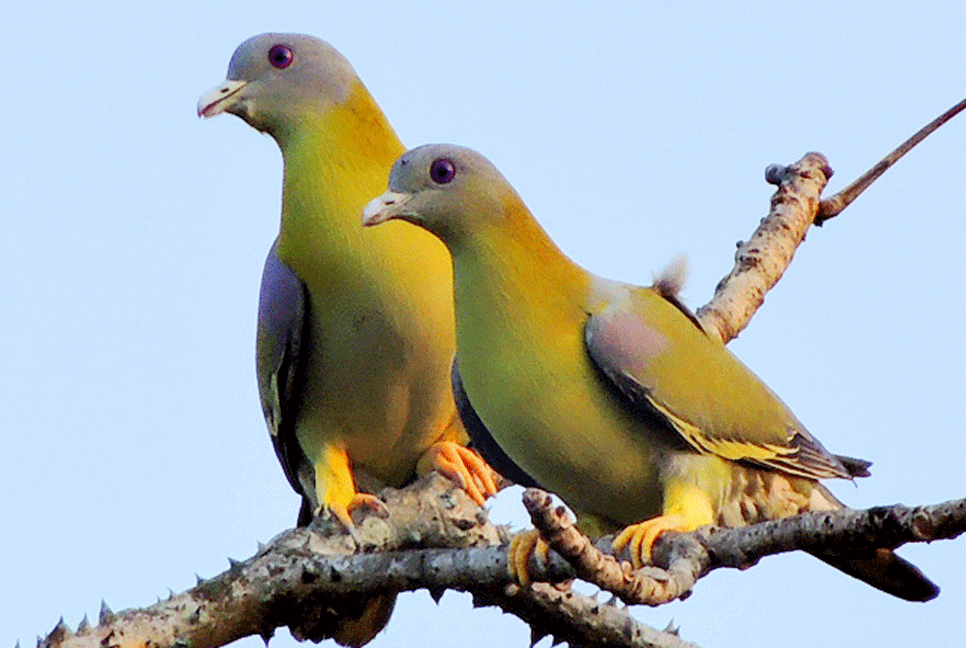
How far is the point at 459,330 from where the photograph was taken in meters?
4.69

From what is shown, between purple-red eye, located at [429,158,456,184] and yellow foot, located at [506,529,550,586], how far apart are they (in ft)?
3.72

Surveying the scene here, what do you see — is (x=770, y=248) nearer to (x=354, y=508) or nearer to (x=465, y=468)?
(x=465, y=468)

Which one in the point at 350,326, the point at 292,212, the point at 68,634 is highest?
the point at 292,212

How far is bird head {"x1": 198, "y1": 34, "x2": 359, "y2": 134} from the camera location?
225 inches

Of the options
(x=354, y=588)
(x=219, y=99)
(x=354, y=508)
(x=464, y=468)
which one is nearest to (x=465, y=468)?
(x=464, y=468)

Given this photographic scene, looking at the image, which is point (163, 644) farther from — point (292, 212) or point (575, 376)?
point (292, 212)

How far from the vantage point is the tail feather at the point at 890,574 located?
4547mm

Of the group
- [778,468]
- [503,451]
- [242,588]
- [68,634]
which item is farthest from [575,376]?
[68,634]

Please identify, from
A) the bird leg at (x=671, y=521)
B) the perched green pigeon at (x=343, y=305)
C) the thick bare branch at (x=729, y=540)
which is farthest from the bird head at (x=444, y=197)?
the thick bare branch at (x=729, y=540)

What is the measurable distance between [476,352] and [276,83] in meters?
1.58

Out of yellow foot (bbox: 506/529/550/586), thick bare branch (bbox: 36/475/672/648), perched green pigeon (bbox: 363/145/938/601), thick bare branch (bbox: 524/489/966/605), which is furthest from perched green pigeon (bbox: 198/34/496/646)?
thick bare branch (bbox: 524/489/966/605)

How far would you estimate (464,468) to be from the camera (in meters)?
5.73

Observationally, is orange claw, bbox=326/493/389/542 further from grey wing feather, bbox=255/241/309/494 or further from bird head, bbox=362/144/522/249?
bird head, bbox=362/144/522/249

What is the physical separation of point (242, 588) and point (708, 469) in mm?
1337
